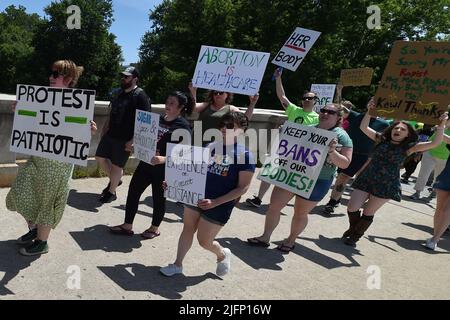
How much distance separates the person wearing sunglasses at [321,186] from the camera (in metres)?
5.14

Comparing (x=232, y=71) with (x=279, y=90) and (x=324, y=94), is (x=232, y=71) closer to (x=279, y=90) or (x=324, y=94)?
(x=279, y=90)

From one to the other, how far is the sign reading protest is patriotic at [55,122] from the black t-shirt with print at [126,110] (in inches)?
66.2

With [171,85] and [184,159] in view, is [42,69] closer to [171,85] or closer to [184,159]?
[171,85]

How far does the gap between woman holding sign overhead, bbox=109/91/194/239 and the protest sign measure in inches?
160

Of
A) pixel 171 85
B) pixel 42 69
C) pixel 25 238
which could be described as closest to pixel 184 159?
pixel 25 238

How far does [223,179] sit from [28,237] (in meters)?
1.97

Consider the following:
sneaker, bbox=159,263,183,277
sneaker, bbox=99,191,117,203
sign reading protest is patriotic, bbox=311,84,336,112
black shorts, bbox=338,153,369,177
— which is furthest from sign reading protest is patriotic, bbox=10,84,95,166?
sign reading protest is patriotic, bbox=311,84,336,112

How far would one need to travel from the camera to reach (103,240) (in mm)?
4949

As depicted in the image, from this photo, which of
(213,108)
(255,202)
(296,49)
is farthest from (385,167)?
(296,49)

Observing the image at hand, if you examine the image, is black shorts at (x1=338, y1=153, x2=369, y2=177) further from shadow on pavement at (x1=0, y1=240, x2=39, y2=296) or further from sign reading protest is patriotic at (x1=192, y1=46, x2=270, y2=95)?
shadow on pavement at (x1=0, y1=240, x2=39, y2=296)

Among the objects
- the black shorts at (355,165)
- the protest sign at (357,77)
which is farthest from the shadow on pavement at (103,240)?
the protest sign at (357,77)

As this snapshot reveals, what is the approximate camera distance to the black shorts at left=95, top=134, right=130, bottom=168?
591cm

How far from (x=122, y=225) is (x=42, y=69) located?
5245 centimetres
